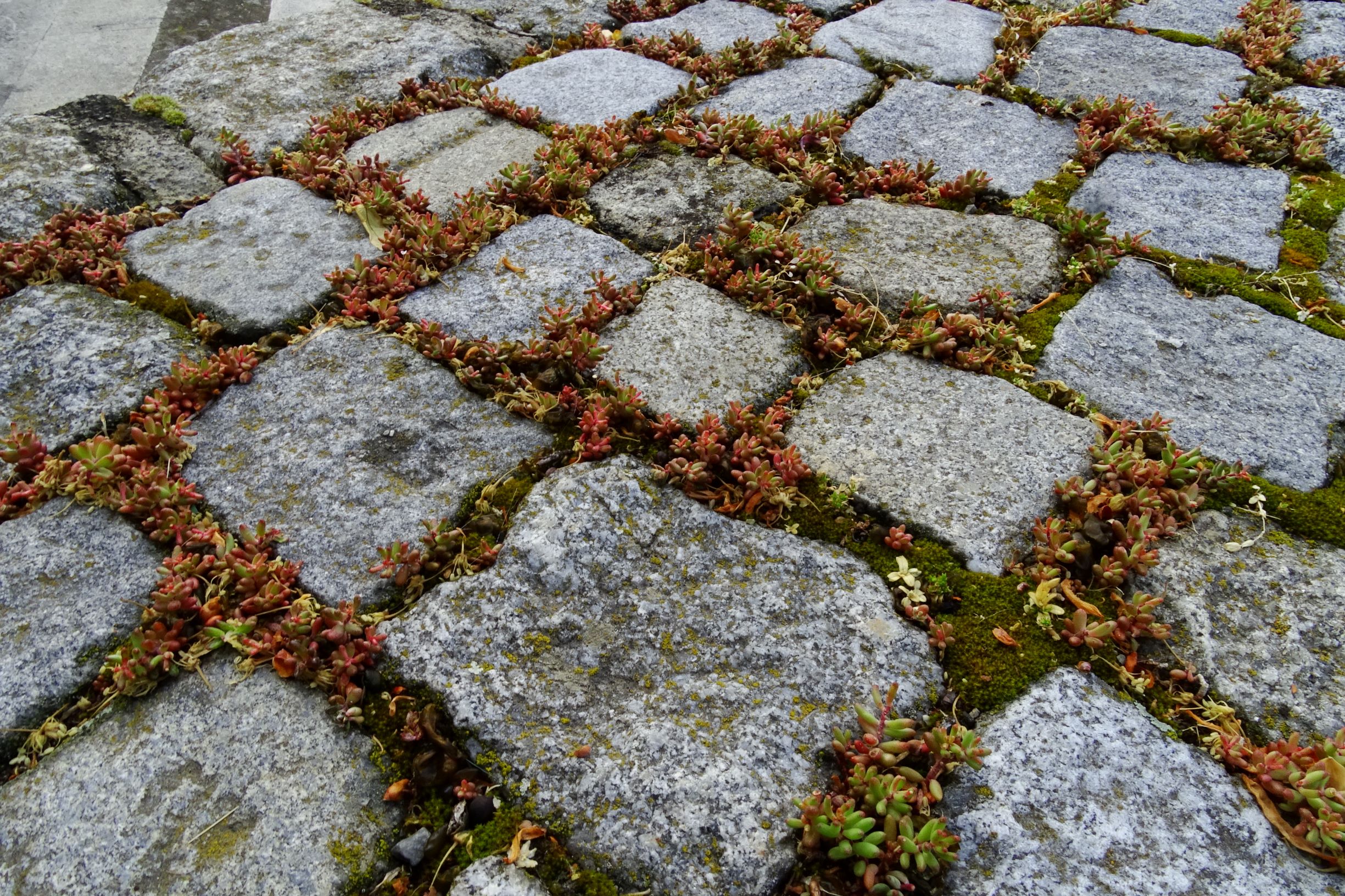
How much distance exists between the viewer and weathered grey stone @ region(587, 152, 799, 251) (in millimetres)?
4848

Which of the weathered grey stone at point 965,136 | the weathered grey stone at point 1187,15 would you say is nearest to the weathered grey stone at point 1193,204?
the weathered grey stone at point 965,136

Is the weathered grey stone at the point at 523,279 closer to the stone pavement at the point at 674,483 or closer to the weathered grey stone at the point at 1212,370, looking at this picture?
the stone pavement at the point at 674,483

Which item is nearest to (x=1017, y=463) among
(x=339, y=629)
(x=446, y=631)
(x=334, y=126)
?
(x=446, y=631)

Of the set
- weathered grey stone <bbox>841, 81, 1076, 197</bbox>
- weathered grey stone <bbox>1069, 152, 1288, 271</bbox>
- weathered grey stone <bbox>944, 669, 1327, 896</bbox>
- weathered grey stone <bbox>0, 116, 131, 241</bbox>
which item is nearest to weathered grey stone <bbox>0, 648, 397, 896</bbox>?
weathered grey stone <bbox>944, 669, 1327, 896</bbox>

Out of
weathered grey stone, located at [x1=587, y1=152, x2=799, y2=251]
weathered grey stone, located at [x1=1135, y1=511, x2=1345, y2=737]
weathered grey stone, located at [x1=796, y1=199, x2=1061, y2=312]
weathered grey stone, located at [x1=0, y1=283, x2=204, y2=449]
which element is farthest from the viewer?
weathered grey stone, located at [x1=587, y1=152, x2=799, y2=251]

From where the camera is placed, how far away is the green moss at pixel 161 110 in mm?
5648

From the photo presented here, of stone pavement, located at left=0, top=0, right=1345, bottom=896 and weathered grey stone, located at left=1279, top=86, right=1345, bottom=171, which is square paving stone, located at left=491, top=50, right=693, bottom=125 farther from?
weathered grey stone, located at left=1279, top=86, right=1345, bottom=171

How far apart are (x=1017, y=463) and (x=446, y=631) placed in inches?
97.8

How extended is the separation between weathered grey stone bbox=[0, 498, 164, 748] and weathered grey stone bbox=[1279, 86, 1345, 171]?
7086 mm

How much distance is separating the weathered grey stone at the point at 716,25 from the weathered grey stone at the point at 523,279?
9.16 ft

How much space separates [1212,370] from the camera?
402 centimetres

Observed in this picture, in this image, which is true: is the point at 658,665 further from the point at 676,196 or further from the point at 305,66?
the point at 305,66

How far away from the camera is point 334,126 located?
18.3 feet

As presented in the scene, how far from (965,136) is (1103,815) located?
175 inches
